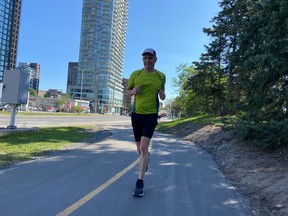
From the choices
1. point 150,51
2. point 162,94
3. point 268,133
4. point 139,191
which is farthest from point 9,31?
point 139,191

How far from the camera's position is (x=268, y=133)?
897 centimetres

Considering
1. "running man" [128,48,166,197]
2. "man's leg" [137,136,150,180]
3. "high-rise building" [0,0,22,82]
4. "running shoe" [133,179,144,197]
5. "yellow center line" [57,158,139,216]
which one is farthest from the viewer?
"high-rise building" [0,0,22,82]

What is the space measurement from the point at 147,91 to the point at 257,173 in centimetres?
345

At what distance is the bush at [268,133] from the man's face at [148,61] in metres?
4.32

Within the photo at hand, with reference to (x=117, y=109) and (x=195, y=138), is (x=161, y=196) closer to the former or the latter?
(x=195, y=138)

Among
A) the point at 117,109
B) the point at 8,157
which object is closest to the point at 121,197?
the point at 8,157

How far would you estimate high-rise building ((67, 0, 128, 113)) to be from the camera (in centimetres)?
14062

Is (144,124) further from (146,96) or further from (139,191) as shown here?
(139,191)

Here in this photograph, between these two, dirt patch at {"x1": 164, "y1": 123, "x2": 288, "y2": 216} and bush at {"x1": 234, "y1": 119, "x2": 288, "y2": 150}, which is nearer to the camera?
dirt patch at {"x1": 164, "y1": 123, "x2": 288, "y2": 216}

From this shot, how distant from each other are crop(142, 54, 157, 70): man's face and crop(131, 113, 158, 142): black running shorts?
800mm

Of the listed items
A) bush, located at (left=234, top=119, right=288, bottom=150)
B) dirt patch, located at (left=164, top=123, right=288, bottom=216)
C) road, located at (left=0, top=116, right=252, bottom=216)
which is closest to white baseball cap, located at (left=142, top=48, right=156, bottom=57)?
road, located at (left=0, top=116, right=252, bottom=216)

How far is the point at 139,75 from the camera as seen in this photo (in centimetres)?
560

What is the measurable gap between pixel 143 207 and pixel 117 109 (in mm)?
156888

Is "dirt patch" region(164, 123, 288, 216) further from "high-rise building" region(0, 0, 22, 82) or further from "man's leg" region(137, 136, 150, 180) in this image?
"high-rise building" region(0, 0, 22, 82)
